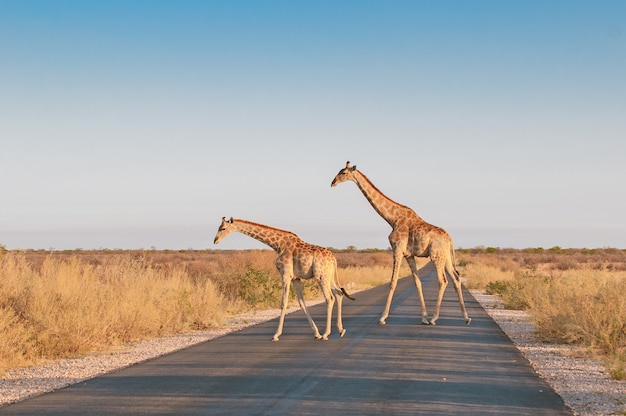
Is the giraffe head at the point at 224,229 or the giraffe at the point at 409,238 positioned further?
the giraffe at the point at 409,238

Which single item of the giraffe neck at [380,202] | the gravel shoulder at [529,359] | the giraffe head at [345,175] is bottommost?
the gravel shoulder at [529,359]

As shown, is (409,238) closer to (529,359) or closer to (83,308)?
(529,359)

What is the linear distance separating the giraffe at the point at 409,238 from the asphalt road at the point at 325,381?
2.88 metres

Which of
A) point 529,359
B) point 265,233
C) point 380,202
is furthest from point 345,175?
point 529,359

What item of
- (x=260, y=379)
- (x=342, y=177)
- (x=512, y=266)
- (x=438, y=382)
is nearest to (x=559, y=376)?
(x=438, y=382)

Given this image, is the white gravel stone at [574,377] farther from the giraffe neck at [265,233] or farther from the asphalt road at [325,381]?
the giraffe neck at [265,233]

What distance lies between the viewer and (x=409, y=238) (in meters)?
19.7

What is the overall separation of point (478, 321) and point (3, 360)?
13.1 metres

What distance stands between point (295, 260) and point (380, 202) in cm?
501

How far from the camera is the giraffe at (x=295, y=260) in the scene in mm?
15844

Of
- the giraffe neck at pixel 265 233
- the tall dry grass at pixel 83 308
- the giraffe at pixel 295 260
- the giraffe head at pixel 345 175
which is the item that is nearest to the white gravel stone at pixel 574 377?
the giraffe at pixel 295 260

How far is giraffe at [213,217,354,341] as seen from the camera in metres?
15.8

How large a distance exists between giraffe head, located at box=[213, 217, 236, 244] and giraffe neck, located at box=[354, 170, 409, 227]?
4832mm

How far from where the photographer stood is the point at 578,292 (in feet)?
59.7
